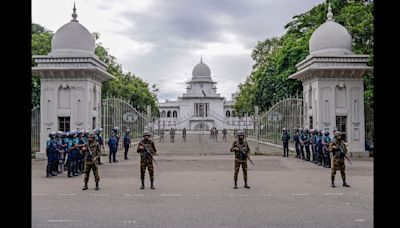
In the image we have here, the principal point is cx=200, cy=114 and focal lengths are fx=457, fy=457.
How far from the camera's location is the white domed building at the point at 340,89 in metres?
21.8

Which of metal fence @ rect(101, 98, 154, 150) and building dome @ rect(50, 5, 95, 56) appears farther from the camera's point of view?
metal fence @ rect(101, 98, 154, 150)

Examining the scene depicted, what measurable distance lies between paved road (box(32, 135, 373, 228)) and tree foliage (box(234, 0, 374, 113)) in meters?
10.9

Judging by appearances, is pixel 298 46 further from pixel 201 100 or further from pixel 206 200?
pixel 201 100

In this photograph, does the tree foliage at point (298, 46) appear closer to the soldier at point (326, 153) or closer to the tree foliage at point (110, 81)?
the soldier at point (326, 153)

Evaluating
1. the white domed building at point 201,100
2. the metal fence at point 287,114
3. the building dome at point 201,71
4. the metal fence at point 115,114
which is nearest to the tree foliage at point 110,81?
the metal fence at point 115,114

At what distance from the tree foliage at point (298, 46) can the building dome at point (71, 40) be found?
12397 mm

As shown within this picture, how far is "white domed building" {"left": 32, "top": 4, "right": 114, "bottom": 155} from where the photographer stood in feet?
70.5

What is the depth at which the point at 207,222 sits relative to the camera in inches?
323

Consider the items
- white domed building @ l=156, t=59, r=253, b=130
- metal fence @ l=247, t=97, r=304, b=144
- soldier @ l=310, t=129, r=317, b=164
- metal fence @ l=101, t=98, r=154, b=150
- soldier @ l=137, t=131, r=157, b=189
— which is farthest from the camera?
white domed building @ l=156, t=59, r=253, b=130

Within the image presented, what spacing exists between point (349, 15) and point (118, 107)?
1449cm

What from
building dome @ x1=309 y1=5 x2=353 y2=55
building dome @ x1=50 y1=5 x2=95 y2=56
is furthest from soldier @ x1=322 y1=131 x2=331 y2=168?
building dome @ x1=50 y1=5 x2=95 y2=56

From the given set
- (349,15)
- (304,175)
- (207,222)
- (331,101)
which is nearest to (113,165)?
(304,175)

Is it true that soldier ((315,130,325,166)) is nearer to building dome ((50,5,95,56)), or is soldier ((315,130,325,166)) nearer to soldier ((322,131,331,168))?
soldier ((322,131,331,168))
